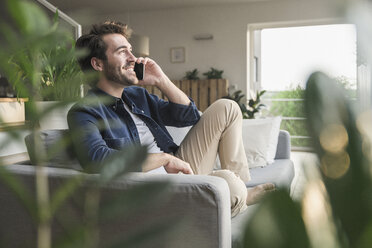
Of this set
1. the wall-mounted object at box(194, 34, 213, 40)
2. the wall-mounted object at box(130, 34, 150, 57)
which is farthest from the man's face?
the wall-mounted object at box(194, 34, 213, 40)

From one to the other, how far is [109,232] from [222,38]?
20.7 ft

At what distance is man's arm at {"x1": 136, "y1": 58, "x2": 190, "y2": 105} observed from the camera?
2.20 m

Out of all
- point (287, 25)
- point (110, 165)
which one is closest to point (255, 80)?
point (287, 25)

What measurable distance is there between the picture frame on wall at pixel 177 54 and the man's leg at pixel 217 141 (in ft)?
17.5

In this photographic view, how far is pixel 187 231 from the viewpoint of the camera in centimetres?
112

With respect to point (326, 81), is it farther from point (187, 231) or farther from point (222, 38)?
point (222, 38)

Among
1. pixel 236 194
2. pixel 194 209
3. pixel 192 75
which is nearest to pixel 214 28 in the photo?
pixel 192 75

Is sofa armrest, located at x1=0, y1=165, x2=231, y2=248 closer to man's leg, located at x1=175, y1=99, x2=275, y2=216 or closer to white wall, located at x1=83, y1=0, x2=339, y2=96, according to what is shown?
man's leg, located at x1=175, y1=99, x2=275, y2=216

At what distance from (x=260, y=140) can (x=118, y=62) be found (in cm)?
116

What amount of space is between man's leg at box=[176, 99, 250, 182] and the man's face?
1.54 feet

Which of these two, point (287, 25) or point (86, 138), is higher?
point (287, 25)

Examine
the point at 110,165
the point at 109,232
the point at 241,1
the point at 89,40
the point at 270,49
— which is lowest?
the point at 109,232

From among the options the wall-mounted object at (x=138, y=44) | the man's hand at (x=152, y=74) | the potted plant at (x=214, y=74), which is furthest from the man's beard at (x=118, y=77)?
the potted plant at (x=214, y=74)

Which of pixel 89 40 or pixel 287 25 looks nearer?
pixel 89 40
